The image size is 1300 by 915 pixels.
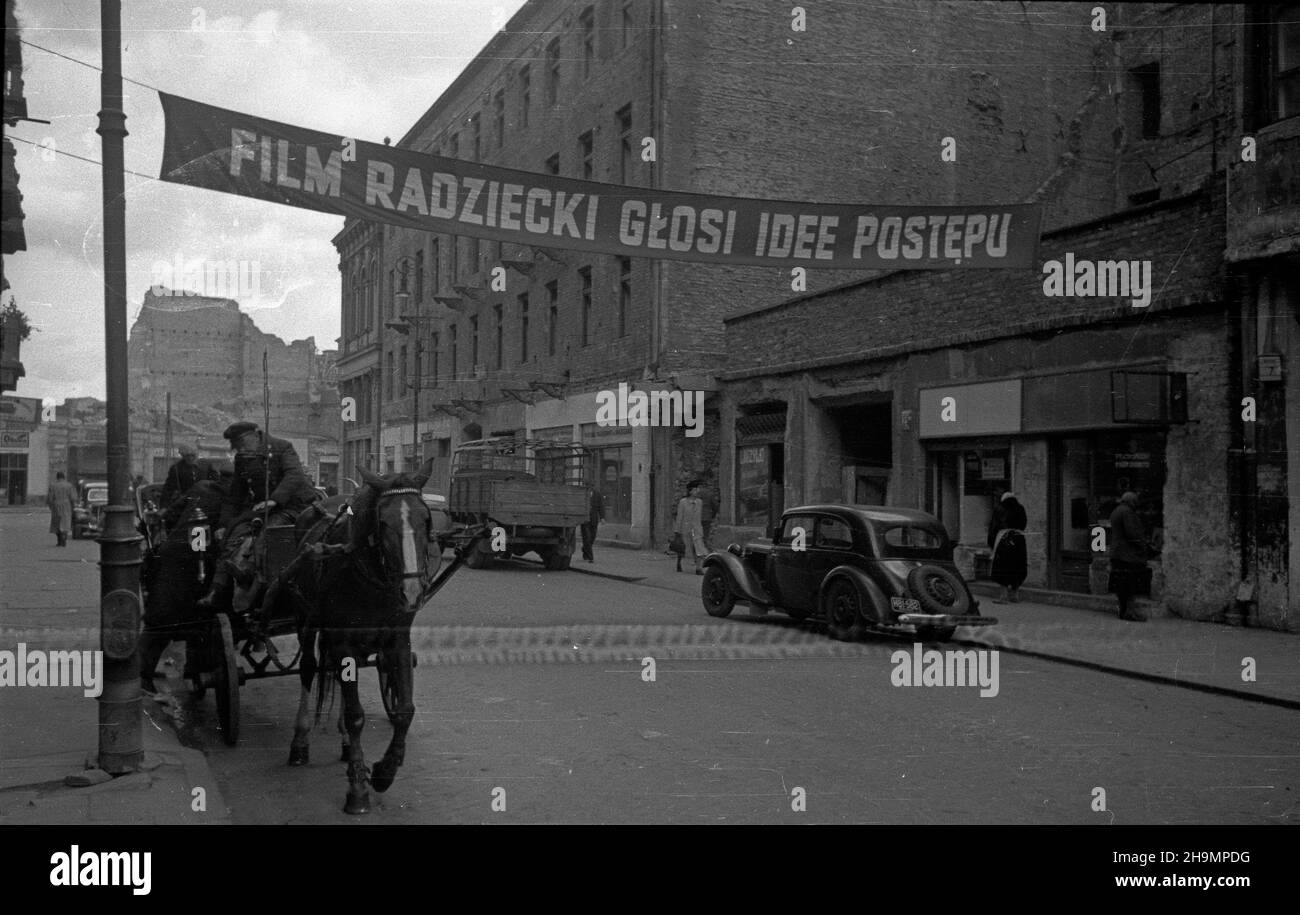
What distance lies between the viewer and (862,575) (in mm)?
11945

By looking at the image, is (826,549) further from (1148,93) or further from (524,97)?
(524,97)

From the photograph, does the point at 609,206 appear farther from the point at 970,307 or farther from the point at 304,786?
the point at 970,307

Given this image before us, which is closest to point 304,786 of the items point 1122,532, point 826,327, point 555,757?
point 555,757

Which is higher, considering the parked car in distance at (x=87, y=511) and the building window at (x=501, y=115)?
the building window at (x=501, y=115)

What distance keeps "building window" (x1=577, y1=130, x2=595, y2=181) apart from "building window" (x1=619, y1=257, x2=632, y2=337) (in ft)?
8.33

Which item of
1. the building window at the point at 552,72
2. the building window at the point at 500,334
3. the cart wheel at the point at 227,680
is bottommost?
the cart wheel at the point at 227,680

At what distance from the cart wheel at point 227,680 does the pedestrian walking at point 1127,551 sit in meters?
11.0

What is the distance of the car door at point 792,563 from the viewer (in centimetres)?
1291

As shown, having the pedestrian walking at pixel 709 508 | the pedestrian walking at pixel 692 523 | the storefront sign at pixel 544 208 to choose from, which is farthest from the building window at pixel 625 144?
the storefront sign at pixel 544 208

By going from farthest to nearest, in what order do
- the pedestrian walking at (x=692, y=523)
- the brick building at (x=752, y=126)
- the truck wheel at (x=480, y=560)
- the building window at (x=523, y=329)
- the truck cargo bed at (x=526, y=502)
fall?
the building window at (x=523, y=329)
the brick building at (x=752, y=126)
the truck wheel at (x=480, y=560)
the truck cargo bed at (x=526, y=502)
the pedestrian walking at (x=692, y=523)

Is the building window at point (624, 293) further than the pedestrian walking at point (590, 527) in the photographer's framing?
Yes

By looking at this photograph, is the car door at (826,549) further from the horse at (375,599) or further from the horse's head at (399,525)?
the horse's head at (399,525)

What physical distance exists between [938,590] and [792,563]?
6.46 ft

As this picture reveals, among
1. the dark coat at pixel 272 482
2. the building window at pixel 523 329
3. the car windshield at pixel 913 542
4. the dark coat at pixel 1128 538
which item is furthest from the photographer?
the building window at pixel 523 329
